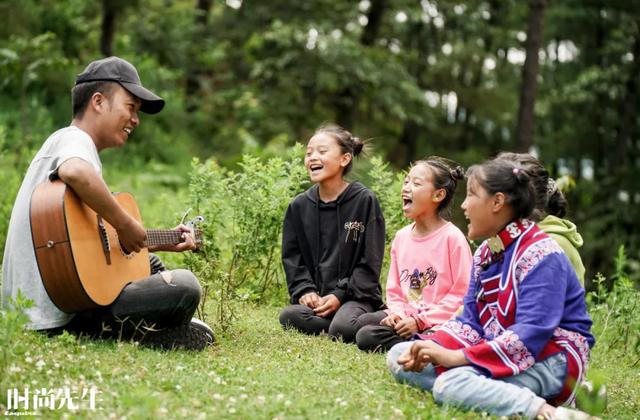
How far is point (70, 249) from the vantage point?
166 inches

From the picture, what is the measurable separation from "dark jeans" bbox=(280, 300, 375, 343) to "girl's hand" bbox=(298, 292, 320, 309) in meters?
0.04

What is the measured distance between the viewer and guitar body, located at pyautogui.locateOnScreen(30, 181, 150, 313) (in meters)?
4.23

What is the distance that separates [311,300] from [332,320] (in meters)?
0.25

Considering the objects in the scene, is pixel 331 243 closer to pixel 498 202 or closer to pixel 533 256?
pixel 498 202

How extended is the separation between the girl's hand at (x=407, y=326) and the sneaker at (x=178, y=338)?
125 centimetres

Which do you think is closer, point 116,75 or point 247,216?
point 116,75

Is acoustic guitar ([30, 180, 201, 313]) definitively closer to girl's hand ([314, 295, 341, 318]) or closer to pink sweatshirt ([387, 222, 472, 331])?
girl's hand ([314, 295, 341, 318])

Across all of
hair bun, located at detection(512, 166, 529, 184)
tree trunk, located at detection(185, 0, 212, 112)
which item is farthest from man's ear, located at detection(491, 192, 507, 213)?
tree trunk, located at detection(185, 0, 212, 112)

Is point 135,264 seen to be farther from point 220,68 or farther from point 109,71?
point 220,68

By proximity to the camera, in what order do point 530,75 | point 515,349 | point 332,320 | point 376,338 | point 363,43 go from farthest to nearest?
1. point 363,43
2. point 530,75
3. point 332,320
4. point 376,338
5. point 515,349

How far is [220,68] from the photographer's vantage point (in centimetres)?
2114

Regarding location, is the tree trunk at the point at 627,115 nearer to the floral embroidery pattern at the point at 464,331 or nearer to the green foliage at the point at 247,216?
the green foliage at the point at 247,216

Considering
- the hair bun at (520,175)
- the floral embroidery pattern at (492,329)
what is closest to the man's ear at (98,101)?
A: the hair bun at (520,175)

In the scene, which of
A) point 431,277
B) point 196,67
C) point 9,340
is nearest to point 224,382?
point 9,340
